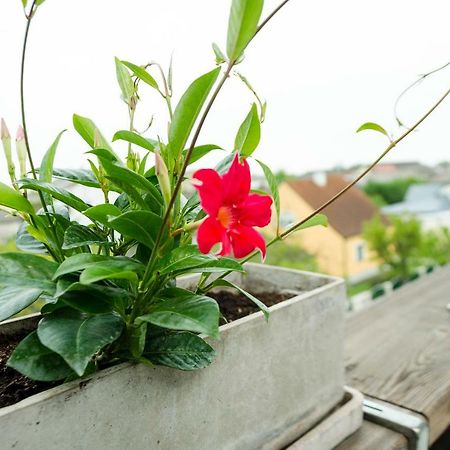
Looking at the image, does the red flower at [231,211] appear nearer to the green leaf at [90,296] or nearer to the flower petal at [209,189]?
the flower petal at [209,189]

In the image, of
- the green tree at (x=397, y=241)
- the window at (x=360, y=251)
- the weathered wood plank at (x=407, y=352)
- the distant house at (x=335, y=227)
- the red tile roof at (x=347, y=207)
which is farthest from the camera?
the window at (x=360, y=251)

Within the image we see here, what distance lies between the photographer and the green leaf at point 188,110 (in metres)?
0.41

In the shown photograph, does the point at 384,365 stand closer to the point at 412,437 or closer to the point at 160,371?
→ the point at 412,437

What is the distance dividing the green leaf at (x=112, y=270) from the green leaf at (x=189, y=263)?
24mm

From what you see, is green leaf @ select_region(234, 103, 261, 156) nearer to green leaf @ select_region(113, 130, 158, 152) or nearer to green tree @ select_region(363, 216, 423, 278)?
green leaf @ select_region(113, 130, 158, 152)

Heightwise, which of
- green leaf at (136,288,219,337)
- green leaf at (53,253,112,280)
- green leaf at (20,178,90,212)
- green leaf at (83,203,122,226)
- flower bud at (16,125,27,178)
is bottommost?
green leaf at (136,288,219,337)

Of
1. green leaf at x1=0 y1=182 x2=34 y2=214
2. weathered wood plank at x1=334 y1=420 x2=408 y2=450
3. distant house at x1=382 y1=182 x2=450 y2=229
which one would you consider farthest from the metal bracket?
distant house at x1=382 y1=182 x2=450 y2=229

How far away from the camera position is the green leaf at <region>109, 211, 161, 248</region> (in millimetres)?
385

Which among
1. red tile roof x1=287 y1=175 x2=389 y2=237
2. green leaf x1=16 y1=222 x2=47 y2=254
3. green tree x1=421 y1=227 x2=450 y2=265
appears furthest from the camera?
green tree x1=421 y1=227 x2=450 y2=265

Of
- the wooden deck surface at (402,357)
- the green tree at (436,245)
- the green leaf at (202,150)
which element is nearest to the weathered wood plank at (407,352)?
the wooden deck surface at (402,357)

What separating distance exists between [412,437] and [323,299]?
27 cm

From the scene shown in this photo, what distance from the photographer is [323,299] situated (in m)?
0.61

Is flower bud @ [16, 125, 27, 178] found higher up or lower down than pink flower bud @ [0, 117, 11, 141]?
lower down

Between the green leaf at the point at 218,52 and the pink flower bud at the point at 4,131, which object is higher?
the green leaf at the point at 218,52
